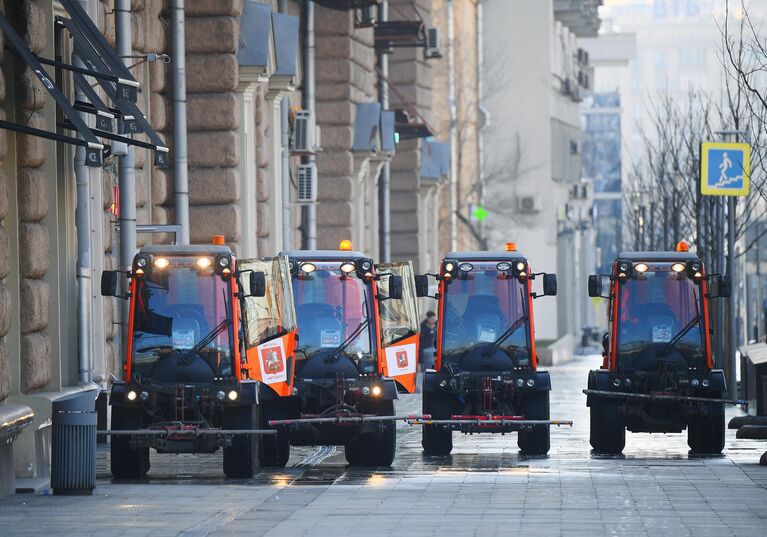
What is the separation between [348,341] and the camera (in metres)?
21.4

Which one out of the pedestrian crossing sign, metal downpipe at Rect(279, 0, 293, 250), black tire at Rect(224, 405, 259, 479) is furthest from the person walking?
black tire at Rect(224, 405, 259, 479)

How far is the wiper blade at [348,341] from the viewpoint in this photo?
2133 centimetres

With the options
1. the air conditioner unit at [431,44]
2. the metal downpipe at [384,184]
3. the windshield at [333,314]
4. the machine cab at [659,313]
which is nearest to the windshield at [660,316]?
the machine cab at [659,313]

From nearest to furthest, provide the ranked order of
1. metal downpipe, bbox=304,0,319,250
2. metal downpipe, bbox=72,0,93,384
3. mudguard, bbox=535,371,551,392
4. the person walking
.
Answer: metal downpipe, bbox=72,0,93,384 < mudguard, bbox=535,371,551,392 < metal downpipe, bbox=304,0,319,250 < the person walking

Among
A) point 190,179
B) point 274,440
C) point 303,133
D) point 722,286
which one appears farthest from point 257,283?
point 303,133

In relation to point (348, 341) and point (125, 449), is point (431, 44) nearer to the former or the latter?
point (348, 341)

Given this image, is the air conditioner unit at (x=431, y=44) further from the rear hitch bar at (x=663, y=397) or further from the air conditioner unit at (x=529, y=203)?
the air conditioner unit at (x=529, y=203)

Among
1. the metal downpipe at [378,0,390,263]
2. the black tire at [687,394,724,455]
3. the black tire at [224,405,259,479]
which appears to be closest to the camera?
the black tire at [224,405,259,479]

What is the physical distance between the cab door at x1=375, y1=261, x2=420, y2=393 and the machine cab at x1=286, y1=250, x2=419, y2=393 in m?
1.65

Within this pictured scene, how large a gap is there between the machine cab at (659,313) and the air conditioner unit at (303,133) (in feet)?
39.6

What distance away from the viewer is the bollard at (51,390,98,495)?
1683 cm

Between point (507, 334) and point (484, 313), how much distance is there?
401 millimetres

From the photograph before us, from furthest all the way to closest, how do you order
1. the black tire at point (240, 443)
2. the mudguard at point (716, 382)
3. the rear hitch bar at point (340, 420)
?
the mudguard at point (716, 382) → the rear hitch bar at point (340, 420) → the black tire at point (240, 443)

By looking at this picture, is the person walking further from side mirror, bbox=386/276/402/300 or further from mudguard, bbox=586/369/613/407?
side mirror, bbox=386/276/402/300
